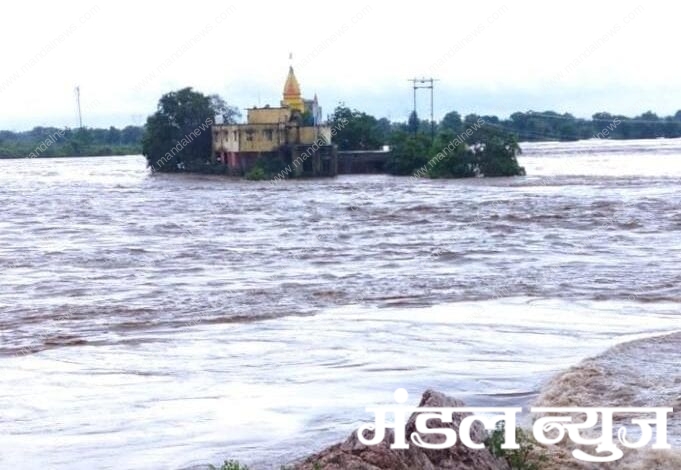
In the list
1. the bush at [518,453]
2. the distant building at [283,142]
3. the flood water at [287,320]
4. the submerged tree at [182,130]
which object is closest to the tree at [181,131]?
the submerged tree at [182,130]

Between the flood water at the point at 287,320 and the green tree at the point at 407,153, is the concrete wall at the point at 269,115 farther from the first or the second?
the flood water at the point at 287,320

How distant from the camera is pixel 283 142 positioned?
2151 inches

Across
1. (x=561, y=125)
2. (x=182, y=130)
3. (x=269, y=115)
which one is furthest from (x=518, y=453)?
(x=561, y=125)

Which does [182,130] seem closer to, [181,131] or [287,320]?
[181,131]

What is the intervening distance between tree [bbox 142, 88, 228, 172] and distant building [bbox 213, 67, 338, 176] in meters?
4.68

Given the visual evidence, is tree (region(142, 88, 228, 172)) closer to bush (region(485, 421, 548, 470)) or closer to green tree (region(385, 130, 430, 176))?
green tree (region(385, 130, 430, 176))

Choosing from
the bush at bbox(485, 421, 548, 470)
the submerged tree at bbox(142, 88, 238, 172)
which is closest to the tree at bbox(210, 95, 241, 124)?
the submerged tree at bbox(142, 88, 238, 172)

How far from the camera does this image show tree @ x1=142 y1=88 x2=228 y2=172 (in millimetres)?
61291

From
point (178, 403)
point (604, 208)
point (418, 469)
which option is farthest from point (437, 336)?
point (604, 208)

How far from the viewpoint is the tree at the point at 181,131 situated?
Result: 6129 cm

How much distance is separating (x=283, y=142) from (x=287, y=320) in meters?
42.5

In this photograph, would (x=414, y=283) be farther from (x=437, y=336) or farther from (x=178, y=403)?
(x=178, y=403)

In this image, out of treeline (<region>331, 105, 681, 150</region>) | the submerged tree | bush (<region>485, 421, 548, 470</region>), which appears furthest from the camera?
treeline (<region>331, 105, 681, 150</region>)

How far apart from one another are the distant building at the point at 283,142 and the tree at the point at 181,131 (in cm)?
468
